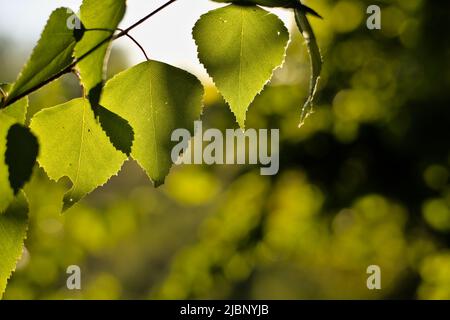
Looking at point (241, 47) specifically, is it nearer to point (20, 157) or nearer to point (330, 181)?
point (20, 157)

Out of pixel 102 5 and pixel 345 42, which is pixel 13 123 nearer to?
pixel 102 5

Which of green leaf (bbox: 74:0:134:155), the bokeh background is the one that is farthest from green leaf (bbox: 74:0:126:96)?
the bokeh background

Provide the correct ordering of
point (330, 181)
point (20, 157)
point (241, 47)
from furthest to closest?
point (330, 181), point (241, 47), point (20, 157)

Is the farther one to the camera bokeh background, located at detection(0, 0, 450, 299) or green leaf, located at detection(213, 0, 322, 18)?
bokeh background, located at detection(0, 0, 450, 299)

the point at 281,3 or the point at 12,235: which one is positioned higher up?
the point at 281,3

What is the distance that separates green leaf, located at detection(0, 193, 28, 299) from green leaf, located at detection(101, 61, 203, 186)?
9 centimetres

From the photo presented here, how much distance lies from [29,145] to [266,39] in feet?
0.61

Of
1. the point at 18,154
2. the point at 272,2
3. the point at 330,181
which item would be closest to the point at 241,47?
the point at 272,2

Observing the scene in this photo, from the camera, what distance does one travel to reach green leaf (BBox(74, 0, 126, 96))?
0.36 metres

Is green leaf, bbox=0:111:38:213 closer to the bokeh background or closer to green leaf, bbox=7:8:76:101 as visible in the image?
green leaf, bbox=7:8:76:101

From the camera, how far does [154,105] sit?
0.43 meters

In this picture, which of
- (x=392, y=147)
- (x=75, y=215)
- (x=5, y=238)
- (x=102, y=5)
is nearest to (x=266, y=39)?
(x=102, y=5)

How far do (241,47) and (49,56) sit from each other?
14 centimetres

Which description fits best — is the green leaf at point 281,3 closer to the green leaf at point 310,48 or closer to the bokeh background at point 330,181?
the green leaf at point 310,48
